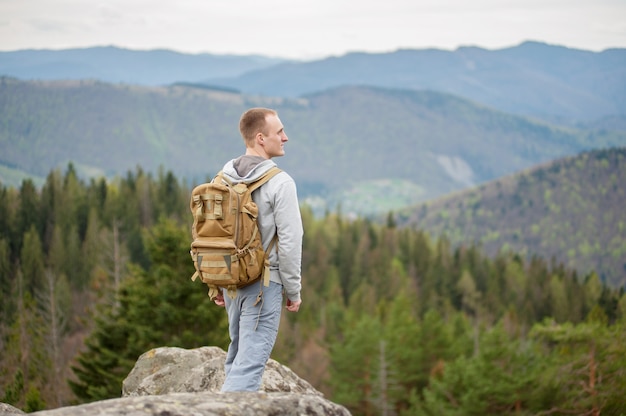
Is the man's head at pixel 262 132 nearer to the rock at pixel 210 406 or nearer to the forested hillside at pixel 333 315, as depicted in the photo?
→ the rock at pixel 210 406

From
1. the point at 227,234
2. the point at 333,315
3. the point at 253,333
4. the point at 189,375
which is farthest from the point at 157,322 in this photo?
the point at 333,315

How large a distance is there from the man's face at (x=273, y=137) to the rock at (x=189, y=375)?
306 cm

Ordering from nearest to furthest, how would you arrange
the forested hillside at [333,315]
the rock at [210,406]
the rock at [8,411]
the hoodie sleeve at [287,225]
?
1. the rock at [210,406]
2. the rock at [8,411]
3. the hoodie sleeve at [287,225]
4. the forested hillside at [333,315]

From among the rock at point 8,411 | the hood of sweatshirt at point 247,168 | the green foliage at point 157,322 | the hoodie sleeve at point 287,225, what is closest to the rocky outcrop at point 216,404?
the rock at point 8,411

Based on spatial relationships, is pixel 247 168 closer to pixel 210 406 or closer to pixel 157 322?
pixel 210 406

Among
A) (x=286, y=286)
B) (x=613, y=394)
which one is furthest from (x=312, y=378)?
(x=286, y=286)

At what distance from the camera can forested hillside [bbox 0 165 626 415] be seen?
91.7 feet

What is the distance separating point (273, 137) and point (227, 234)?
3.87ft

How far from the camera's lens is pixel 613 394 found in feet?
91.3

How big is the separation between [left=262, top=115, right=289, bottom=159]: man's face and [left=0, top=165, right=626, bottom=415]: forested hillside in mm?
19250

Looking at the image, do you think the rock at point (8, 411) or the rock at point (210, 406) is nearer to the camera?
the rock at point (210, 406)

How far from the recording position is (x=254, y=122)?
757 centimetres

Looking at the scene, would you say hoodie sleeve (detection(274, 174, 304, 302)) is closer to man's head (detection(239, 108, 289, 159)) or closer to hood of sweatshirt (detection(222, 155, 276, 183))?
A: hood of sweatshirt (detection(222, 155, 276, 183))

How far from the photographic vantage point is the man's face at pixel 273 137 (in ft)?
24.9
